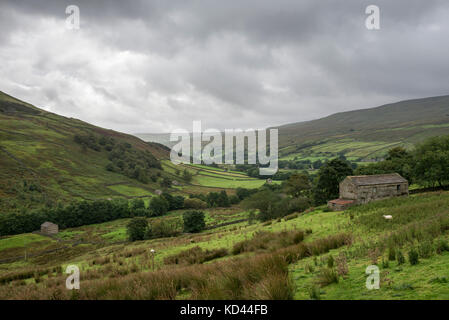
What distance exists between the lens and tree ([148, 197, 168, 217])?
8361 cm

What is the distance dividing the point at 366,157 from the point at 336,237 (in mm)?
155023

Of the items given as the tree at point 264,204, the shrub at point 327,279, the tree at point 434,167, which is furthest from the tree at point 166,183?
the shrub at point 327,279

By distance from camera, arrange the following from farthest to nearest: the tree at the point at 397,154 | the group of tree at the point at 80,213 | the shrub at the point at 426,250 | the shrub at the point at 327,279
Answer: the group of tree at the point at 80,213, the tree at the point at 397,154, the shrub at the point at 426,250, the shrub at the point at 327,279

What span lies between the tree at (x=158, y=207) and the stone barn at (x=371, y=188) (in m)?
62.1

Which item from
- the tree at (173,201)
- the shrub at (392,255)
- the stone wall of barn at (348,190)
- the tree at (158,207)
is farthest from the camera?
the tree at (173,201)

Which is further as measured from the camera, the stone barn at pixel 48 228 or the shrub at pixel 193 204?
the shrub at pixel 193 204

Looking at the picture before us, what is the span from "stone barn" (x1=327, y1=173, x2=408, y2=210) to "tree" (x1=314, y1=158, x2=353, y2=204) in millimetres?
6192

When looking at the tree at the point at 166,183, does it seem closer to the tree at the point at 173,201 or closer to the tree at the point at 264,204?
the tree at the point at 173,201

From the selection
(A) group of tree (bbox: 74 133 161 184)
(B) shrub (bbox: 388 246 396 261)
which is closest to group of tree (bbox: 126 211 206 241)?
(B) shrub (bbox: 388 246 396 261)

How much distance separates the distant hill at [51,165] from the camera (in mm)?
81875

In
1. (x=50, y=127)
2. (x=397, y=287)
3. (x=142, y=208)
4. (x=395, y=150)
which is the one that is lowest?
(x=142, y=208)
